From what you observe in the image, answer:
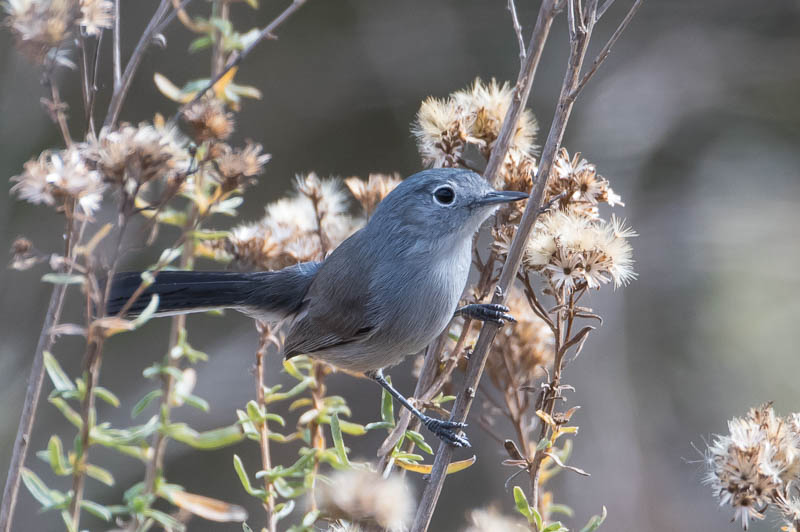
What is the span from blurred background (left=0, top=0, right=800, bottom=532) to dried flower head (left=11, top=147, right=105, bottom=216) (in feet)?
9.59

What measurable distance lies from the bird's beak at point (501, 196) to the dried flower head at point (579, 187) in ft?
0.37

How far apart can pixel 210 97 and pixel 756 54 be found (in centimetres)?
480

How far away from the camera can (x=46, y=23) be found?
5.08 ft

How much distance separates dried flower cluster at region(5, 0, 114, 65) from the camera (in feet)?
5.08

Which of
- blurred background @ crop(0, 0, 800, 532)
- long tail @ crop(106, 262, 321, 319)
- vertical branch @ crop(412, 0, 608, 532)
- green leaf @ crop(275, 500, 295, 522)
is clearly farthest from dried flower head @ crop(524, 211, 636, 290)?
blurred background @ crop(0, 0, 800, 532)

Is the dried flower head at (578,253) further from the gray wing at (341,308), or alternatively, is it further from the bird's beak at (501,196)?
the gray wing at (341,308)

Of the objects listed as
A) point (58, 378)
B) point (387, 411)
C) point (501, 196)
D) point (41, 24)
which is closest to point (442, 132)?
point (501, 196)

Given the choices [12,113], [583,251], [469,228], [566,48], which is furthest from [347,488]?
[566,48]

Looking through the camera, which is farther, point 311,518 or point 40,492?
point 40,492

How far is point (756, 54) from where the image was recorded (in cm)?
570

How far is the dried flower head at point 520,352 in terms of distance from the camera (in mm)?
1900

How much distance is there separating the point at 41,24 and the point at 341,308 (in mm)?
1283

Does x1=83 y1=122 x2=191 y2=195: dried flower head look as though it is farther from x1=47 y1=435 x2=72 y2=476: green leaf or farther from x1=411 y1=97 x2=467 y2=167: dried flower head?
x1=411 y1=97 x2=467 y2=167: dried flower head

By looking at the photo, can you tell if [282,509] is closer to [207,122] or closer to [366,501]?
[366,501]
